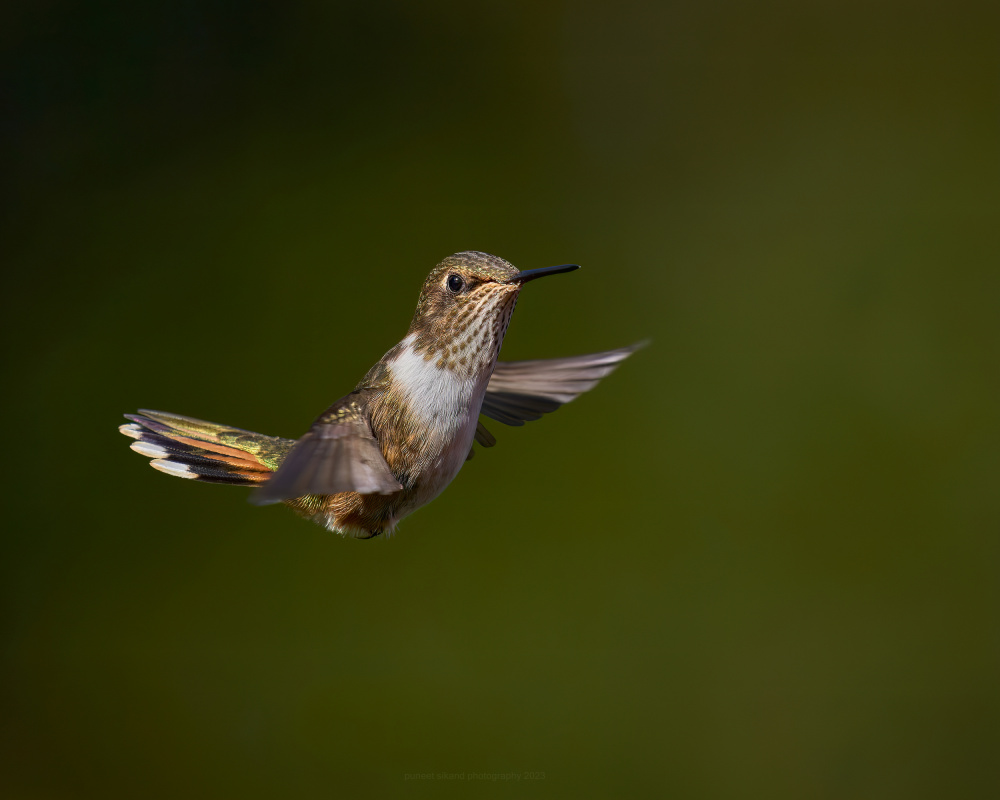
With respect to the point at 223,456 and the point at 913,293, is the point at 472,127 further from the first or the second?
the point at 223,456

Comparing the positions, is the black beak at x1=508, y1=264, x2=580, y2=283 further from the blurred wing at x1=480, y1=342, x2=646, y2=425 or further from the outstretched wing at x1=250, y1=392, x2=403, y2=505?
the blurred wing at x1=480, y1=342, x2=646, y2=425

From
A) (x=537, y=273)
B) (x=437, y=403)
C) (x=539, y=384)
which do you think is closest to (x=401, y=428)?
(x=437, y=403)

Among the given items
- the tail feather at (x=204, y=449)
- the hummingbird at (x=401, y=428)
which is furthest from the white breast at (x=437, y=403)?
the tail feather at (x=204, y=449)

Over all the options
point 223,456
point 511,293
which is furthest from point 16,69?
point 511,293

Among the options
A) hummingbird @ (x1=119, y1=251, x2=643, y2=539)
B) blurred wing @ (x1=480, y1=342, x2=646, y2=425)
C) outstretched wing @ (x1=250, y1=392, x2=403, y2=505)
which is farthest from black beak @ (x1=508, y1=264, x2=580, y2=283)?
blurred wing @ (x1=480, y1=342, x2=646, y2=425)

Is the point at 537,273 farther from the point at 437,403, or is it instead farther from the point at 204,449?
the point at 204,449
